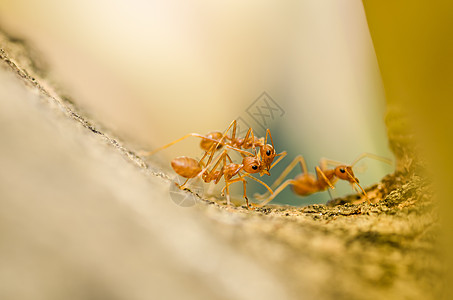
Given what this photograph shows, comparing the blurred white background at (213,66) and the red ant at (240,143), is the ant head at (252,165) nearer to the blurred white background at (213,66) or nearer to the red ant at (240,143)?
the red ant at (240,143)

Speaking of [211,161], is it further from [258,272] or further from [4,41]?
[258,272]

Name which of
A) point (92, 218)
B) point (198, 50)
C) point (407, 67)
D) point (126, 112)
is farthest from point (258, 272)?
point (198, 50)

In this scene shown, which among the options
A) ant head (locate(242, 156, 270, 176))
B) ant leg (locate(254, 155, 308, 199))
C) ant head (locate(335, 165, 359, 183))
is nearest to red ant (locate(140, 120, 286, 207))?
ant head (locate(242, 156, 270, 176))

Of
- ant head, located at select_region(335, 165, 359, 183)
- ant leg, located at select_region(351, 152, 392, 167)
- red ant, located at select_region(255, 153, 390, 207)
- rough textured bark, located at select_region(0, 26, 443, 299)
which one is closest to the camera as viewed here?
rough textured bark, located at select_region(0, 26, 443, 299)

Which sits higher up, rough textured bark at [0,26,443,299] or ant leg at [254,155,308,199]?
ant leg at [254,155,308,199]

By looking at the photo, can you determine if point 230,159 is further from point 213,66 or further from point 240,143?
point 213,66

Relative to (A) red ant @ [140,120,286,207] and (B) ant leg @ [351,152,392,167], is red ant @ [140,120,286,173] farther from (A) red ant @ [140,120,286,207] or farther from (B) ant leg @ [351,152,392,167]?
(B) ant leg @ [351,152,392,167]

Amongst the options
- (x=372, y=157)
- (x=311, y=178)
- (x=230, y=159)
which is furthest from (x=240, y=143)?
(x=372, y=157)
